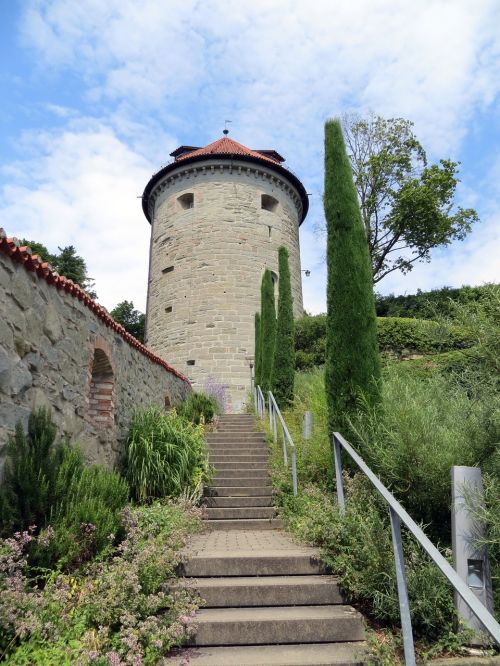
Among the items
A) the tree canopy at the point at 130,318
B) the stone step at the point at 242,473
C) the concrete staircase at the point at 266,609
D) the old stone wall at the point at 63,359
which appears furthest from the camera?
the tree canopy at the point at 130,318

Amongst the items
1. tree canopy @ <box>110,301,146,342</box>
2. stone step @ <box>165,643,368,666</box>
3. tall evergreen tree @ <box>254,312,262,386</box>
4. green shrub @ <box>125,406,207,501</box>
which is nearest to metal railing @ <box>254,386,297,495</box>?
tall evergreen tree @ <box>254,312,262,386</box>

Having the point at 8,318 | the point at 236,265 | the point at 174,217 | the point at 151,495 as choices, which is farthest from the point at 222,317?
the point at 8,318

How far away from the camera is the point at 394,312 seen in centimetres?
1997

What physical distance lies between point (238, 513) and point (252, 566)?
2.42 m

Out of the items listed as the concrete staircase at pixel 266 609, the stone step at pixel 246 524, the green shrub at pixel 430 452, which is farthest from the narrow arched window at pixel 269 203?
the concrete staircase at pixel 266 609

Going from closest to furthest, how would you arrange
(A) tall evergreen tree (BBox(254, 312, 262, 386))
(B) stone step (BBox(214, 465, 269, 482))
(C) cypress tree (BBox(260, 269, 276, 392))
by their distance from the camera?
(B) stone step (BBox(214, 465, 269, 482)) < (C) cypress tree (BBox(260, 269, 276, 392)) < (A) tall evergreen tree (BBox(254, 312, 262, 386))

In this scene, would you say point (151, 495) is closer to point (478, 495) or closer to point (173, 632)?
point (173, 632)

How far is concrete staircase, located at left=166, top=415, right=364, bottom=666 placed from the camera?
9.57 feet

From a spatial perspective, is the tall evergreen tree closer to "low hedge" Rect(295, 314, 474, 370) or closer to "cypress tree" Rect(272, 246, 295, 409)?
"low hedge" Rect(295, 314, 474, 370)

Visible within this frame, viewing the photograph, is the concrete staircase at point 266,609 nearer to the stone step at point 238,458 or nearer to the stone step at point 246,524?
the stone step at point 246,524

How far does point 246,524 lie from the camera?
6008 mm

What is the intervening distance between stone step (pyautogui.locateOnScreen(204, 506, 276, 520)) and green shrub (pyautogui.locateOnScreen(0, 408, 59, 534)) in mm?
2948

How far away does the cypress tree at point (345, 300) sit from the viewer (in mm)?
5691

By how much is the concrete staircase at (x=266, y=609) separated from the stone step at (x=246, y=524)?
3.01 feet
